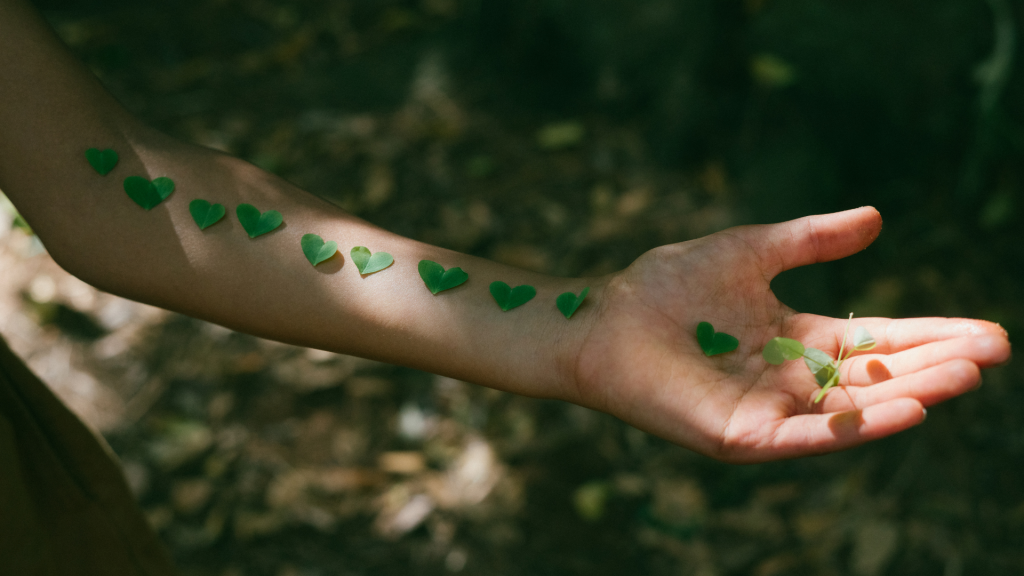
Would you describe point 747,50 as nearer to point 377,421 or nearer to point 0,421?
point 377,421

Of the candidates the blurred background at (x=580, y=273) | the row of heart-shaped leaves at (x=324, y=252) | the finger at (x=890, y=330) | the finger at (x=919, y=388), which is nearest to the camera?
the finger at (x=919, y=388)

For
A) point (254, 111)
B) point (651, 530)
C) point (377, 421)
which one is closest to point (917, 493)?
point (651, 530)

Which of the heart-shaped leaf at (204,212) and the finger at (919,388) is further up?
the heart-shaped leaf at (204,212)

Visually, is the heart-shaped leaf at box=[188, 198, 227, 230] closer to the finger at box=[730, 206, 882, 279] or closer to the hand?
the hand

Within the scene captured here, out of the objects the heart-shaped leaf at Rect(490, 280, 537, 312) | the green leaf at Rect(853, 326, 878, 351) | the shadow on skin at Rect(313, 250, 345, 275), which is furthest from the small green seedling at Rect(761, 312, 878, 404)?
the shadow on skin at Rect(313, 250, 345, 275)

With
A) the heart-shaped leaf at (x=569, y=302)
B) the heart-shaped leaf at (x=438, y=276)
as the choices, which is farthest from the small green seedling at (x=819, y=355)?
the heart-shaped leaf at (x=438, y=276)

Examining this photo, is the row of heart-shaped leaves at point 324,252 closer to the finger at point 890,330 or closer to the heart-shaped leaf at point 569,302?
the heart-shaped leaf at point 569,302
